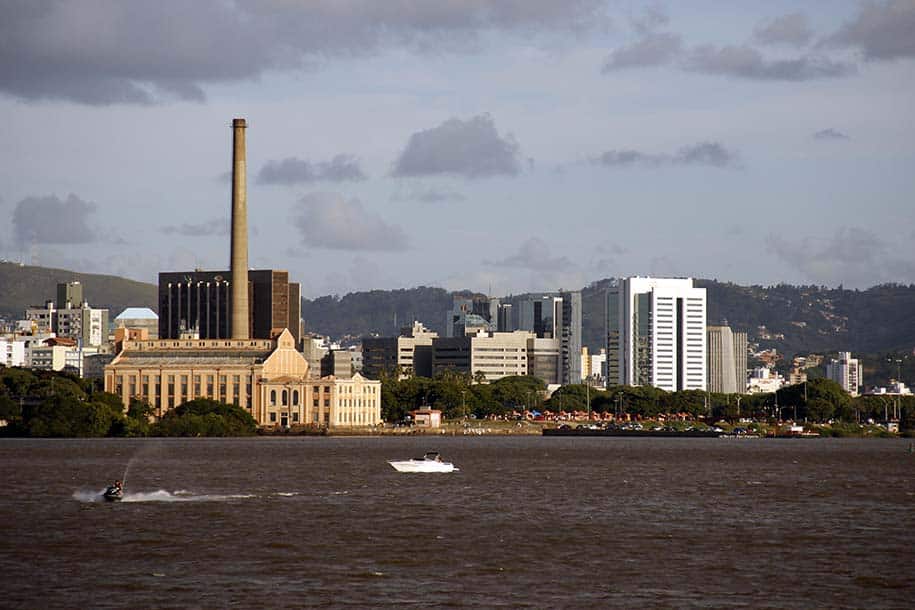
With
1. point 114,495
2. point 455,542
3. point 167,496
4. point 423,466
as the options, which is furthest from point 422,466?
point 455,542

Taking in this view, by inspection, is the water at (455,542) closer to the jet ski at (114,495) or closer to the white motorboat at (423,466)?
the jet ski at (114,495)

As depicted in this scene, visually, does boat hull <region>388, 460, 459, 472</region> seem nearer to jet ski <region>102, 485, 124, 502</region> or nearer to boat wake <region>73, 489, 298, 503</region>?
boat wake <region>73, 489, 298, 503</region>

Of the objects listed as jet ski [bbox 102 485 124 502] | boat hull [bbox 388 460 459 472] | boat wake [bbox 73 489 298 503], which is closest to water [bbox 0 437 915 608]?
boat wake [bbox 73 489 298 503]

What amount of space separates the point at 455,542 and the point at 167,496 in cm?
3792

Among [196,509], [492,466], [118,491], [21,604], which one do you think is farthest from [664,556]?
[492,466]

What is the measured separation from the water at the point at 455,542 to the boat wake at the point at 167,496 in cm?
28

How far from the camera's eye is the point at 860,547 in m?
84.1

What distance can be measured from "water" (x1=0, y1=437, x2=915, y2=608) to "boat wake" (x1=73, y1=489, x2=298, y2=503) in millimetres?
275

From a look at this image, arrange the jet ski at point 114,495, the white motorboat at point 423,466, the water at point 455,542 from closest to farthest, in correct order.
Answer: the water at point 455,542, the jet ski at point 114,495, the white motorboat at point 423,466

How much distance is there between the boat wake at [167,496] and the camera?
376 ft

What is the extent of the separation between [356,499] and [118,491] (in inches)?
636

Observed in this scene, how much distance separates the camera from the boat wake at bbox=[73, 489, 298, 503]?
115m

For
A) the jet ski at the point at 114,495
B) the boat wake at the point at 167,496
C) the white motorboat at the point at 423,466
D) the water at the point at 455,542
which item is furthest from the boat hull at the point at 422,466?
the jet ski at the point at 114,495

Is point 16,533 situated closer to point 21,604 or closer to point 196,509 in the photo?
point 196,509
